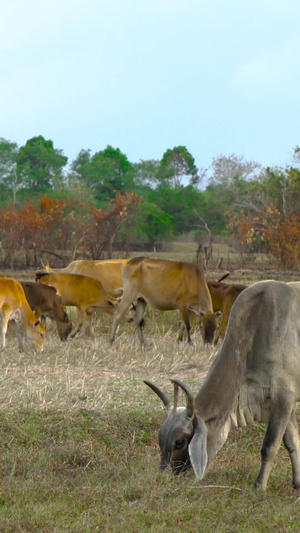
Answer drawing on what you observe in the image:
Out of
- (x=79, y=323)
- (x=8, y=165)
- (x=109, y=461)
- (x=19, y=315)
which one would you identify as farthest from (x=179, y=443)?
(x=8, y=165)

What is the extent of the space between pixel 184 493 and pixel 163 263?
8030 millimetres

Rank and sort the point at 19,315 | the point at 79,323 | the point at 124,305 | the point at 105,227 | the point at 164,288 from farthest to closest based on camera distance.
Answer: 1. the point at 105,227
2. the point at 79,323
3. the point at 124,305
4. the point at 164,288
5. the point at 19,315

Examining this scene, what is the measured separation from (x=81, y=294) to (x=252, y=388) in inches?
326

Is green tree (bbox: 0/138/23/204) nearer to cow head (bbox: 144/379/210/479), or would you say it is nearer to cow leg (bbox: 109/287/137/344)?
cow leg (bbox: 109/287/137/344)

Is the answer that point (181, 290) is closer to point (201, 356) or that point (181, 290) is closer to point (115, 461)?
point (201, 356)

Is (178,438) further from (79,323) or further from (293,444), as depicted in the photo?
(79,323)

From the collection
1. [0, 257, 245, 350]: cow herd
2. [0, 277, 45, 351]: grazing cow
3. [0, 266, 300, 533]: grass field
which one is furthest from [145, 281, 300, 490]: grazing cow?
[0, 257, 245, 350]: cow herd

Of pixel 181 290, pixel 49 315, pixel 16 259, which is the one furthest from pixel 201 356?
pixel 16 259

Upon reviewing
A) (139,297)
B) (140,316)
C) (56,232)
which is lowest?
(140,316)

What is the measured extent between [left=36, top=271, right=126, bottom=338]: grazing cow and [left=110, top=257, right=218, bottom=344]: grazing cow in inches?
32.2

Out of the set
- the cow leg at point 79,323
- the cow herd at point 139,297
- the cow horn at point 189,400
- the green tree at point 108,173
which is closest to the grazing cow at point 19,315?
the cow herd at point 139,297

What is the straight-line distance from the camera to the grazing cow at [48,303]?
42.2 ft

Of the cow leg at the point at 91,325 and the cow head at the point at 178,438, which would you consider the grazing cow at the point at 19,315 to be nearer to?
the cow leg at the point at 91,325

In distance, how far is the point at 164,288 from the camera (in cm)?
1290
